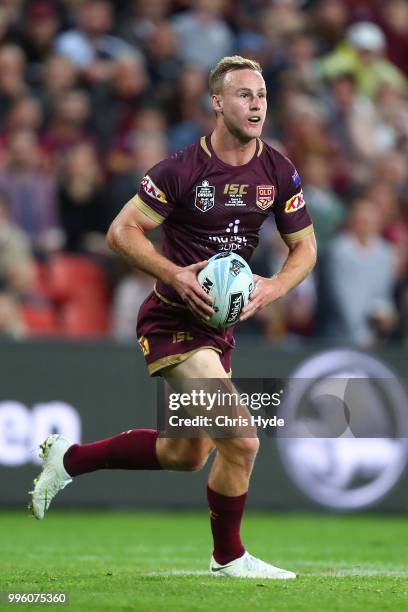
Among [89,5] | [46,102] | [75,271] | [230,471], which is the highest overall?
[89,5]

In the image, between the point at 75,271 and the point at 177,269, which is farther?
the point at 75,271

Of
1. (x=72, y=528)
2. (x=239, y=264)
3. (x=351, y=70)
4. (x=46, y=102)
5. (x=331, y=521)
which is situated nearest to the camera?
(x=239, y=264)

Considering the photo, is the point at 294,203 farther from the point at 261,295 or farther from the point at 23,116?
the point at 23,116

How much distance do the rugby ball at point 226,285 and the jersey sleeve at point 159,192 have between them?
0.41m

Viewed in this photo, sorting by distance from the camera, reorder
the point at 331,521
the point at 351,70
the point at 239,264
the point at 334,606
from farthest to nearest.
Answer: the point at 351,70 → the point at 331,521 → the point at 239,264 → the point at 334,606

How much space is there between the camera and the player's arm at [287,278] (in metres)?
6.96

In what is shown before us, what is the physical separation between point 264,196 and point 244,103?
0.52 m

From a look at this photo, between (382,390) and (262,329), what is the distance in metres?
1.46

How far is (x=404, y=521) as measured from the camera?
472 inches

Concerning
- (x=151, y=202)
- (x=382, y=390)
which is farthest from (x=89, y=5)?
(x=151, y=202)

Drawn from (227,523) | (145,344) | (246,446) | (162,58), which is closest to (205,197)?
(145,344)

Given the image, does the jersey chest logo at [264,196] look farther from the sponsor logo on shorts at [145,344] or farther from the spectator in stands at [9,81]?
the spectator in stands at [9,81]

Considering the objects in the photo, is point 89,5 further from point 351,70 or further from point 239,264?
point 239,264

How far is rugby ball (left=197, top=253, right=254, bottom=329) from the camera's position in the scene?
6.87m
